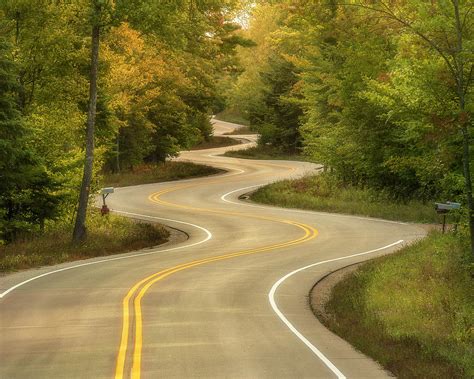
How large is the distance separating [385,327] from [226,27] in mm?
44899

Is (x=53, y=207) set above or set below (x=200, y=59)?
below

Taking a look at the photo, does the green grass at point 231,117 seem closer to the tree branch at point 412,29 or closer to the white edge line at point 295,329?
the white edge line at point 295,329

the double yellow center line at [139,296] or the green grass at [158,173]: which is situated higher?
the green grass at [158,173]

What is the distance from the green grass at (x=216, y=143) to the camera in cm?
8262

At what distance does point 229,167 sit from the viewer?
2404 inches

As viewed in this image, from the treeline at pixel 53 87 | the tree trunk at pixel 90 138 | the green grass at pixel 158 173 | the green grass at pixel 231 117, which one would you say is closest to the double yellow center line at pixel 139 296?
the tree trunk at pixel 90 138

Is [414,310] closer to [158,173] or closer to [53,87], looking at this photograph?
[53,87]

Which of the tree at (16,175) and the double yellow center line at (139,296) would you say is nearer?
the double yellow center line at (139,296)

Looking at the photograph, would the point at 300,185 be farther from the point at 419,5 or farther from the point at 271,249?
the point at 419,5

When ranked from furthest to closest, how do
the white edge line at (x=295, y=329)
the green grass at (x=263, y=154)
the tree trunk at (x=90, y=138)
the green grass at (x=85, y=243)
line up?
the green grass at (x=263, y=154), the tree trunk at (x=90, y=138), the green grass at (x=85, y=243), the white edge line at (x=295, y=329)

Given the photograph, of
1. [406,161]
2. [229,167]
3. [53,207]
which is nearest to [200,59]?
[229,167]

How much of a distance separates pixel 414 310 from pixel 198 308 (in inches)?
209

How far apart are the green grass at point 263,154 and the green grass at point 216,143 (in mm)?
9548

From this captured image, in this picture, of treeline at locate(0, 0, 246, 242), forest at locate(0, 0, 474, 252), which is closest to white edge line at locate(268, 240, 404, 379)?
forest at locate(0, 0, 474, 252)
